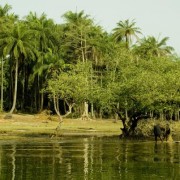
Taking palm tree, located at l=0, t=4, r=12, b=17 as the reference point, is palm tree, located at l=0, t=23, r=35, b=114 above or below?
below

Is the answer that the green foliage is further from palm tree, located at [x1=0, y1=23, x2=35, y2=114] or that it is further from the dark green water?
the dark green water

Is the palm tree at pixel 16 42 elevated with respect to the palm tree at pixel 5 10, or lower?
lower

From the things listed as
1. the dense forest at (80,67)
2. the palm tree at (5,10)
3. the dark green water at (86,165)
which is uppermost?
the palm tree at (5,10)

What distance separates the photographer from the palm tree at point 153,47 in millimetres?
103375

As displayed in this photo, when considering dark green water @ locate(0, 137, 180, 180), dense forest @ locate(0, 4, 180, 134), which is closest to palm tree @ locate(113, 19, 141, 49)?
dense forest @ locate(0, 4, 180, 134)

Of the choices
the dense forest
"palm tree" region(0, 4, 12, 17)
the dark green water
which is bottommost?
the dark green water

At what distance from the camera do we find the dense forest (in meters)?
46.0

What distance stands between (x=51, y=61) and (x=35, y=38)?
251 inches

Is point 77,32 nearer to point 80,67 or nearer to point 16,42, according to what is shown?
point 16,42

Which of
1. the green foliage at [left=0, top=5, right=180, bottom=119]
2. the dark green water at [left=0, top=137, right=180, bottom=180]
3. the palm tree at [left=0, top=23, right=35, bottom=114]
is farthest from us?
the palm tree at [left=0, top=23, right=35, bottom=114]

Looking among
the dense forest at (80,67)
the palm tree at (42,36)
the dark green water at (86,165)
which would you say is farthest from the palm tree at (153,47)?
the dark green water at (86,165)

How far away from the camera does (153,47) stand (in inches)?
4144

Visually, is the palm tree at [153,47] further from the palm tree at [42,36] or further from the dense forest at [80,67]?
the palm tree at [42,36]

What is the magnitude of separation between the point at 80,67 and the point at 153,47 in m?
48.7
